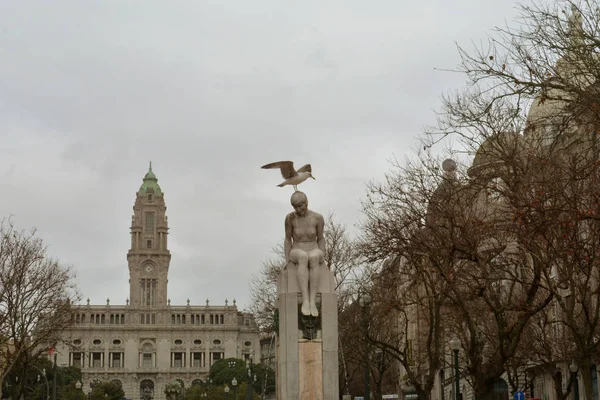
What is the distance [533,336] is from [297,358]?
25.7m

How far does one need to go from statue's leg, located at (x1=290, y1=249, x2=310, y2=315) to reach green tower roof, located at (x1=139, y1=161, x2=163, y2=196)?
173416 millimetres

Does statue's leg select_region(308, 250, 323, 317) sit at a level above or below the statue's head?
below

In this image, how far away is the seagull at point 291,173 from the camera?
67.2 ft

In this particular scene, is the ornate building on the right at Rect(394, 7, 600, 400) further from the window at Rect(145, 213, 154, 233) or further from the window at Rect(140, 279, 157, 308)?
the window at Rect(145, 213, 154, 233)

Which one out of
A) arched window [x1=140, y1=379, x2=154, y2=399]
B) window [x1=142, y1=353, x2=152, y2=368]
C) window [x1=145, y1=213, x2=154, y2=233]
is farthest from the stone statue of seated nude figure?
window [x1=145, y1=213, x2=154, y2=233]

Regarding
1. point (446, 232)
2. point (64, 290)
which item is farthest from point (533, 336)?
point (64, 290)

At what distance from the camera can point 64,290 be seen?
50.8 meters

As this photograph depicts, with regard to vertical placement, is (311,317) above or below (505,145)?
below

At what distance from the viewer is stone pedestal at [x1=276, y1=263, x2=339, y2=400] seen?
64.5 feet

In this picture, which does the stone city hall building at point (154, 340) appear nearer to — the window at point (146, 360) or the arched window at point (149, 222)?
the window at point (146, 360)

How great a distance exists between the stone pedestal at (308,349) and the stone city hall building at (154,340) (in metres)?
155

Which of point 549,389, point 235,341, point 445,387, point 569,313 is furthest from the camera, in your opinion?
point 235,341

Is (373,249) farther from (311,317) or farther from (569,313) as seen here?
(311,317)

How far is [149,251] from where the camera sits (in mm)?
187875
